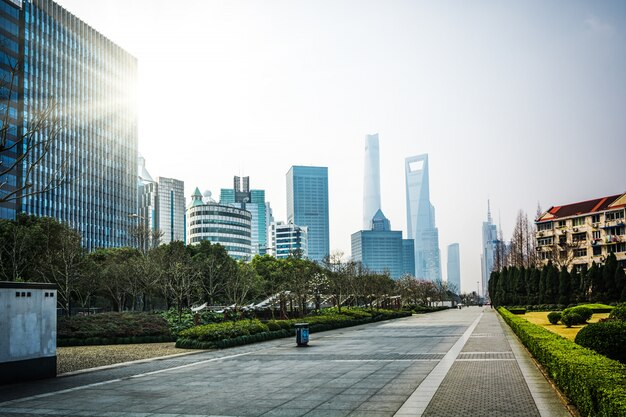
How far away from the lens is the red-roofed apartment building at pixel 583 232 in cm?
9012

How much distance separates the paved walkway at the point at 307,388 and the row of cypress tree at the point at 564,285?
52.4 m

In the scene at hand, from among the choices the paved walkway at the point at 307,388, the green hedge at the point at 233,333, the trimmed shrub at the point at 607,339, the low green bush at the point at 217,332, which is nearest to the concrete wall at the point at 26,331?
the paved walkway at the point at 307,388

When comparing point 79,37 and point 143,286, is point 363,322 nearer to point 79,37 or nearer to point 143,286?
point 143,286

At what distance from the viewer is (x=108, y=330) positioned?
30.7 meters

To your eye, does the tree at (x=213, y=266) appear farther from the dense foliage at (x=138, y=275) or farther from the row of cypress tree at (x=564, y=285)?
the row of cypress tree at (x=564, y=285)

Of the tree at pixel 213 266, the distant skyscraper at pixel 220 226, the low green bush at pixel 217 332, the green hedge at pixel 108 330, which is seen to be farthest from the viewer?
the distant skyscraper at pixel 220 226

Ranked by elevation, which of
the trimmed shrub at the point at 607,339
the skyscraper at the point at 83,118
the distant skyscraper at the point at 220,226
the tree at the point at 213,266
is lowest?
the trimmed shrub at the point at 607,339

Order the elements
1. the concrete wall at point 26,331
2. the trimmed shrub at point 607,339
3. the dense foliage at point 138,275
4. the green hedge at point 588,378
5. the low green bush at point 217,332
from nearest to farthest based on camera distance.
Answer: the green hedge at point 588,378, the concrete wall at point 26,331, the trimmed shrub at point 607,339, the low green bush at point 217,332, the dense foliage at point 138,275

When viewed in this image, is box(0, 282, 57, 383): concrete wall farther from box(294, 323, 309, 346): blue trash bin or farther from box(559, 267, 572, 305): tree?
box(559, 267, 572, 305): tree

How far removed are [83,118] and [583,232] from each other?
101803 millimetres

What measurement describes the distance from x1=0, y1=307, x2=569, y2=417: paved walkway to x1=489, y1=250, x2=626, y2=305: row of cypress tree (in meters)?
52.4

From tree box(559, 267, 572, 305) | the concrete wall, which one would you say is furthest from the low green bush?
tree box(559, 267, 572, 305)

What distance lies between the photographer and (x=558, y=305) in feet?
237

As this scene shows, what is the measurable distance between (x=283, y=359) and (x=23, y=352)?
9093 millimetres
